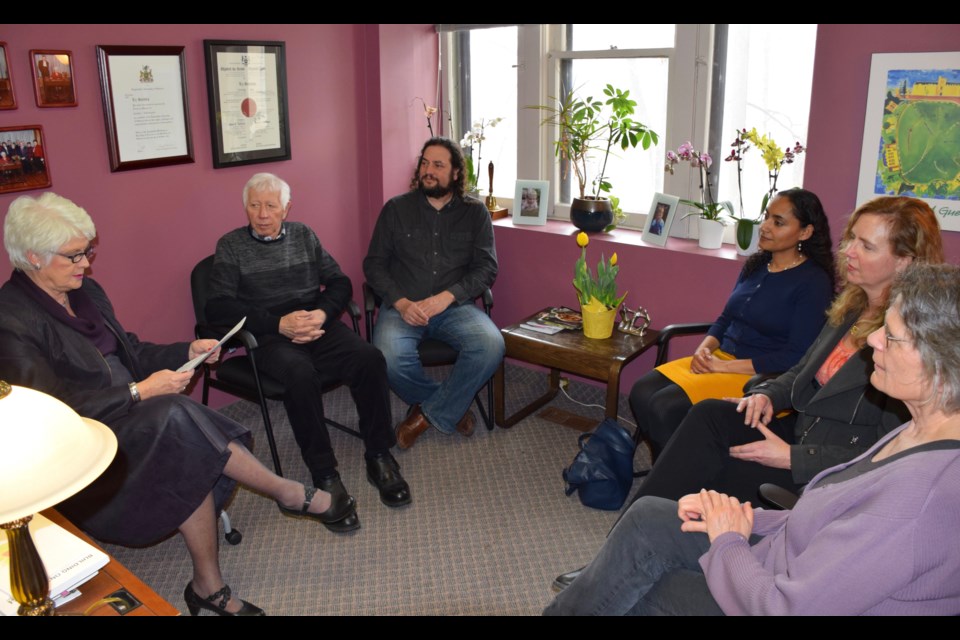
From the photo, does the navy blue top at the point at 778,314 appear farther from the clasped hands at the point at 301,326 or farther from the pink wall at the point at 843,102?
the clasped hands at the point at 301,326

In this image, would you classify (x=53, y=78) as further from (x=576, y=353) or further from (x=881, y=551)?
(x=881, y=551)

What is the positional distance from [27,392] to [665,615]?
1.46 metres

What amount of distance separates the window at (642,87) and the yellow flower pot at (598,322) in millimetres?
664

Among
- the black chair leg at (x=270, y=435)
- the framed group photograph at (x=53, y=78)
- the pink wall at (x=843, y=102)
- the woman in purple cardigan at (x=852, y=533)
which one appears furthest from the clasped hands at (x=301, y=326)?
the pink wall at (x=843, y=102)

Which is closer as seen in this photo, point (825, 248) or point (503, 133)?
point (825, 248)

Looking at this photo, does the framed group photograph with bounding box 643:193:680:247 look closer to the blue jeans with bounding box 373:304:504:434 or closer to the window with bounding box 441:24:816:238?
the window with bounding box 441:24:816:238

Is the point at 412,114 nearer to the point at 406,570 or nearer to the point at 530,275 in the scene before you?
the point at 530,275

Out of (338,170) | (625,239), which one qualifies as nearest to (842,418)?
(625,239)

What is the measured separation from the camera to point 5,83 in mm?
2844

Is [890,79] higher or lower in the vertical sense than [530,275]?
higher

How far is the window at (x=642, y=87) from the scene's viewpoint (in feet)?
11.4

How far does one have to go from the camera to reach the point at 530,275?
13.8 feet
